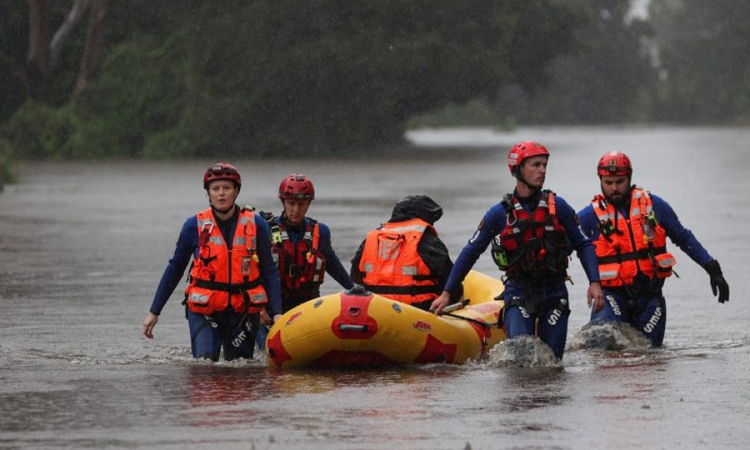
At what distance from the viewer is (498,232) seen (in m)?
11.9

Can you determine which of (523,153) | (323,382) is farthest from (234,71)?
(323,382)

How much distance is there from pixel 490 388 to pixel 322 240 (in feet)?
7.99

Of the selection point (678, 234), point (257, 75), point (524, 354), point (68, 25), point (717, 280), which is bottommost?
point (524, 354)

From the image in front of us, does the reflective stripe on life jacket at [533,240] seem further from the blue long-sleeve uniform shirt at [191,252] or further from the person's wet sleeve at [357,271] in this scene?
the blue long-sleeve uniform shirt at [191,252]

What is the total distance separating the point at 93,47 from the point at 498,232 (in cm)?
4676

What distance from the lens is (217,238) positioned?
1175 cm

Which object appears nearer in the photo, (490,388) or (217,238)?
(490,388)

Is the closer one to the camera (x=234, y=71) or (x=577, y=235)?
(x=577, y=235)

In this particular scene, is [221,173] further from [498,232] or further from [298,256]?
[498,232]

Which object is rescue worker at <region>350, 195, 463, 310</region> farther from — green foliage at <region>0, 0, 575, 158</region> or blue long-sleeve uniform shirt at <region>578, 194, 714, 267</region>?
green foliage at <region>0, 0, 575, 158</region>

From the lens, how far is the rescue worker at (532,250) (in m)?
11.8

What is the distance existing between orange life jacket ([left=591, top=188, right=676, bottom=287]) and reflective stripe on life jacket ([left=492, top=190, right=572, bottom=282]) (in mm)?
1216

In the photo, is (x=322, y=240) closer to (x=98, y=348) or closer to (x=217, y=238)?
(x=217, y=238)

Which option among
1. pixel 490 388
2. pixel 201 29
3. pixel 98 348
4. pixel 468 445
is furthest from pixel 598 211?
pixel 201 29
